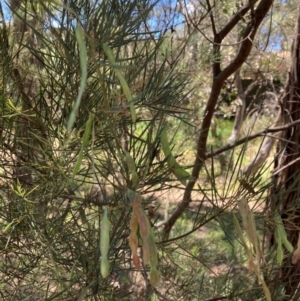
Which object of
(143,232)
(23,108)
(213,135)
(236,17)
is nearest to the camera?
(143,232)

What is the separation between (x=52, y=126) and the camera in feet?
2.30

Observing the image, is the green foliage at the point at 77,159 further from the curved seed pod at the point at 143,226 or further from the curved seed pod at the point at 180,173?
the curved seed pod at the point at 143,226

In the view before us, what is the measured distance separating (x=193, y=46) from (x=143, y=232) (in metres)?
1.31

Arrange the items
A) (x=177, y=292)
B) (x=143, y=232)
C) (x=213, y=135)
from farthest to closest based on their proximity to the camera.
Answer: (x=213, y=135)
(x=177, y=292)
(x=143, y=232)

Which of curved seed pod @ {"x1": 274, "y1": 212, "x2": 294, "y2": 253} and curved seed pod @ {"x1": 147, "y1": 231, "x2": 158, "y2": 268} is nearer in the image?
curved seed pod @ {"x1": 147, "y1": 231, "x2": 158, "y2": 268}

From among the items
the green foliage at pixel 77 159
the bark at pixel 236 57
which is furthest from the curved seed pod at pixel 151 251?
the bark at pixel 236 57

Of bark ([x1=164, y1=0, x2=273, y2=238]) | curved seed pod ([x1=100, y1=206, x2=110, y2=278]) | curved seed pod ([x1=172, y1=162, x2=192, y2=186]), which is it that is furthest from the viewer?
bark ([x1=164, y1=0, x2=273, y2=238])

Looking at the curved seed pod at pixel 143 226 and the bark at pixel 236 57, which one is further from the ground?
the bark at pixel 236 57

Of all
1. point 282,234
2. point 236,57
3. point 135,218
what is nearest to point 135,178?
point 135,218

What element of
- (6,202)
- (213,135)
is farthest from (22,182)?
(213,135)

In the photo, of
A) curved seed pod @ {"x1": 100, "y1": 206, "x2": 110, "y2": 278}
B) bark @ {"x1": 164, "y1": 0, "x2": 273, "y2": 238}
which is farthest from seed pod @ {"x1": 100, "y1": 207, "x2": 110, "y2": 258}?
bark @ {"x1": 164, "y1": 0, "x2": 273, "y2": 238}

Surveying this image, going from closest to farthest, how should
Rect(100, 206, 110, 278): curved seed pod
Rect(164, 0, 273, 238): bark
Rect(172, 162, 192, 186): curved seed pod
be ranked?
Rect(100, 206, 110, 278): curved seed pod
Rect(172, 162, 192, 186): curved seed pod
Rect(164, 0, 273, 238): bark

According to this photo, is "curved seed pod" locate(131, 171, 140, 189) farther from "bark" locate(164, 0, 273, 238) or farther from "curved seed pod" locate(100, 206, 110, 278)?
"bark" locate(164, 0, 273, 238)

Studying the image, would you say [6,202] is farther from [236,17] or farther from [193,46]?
[193,46]
